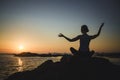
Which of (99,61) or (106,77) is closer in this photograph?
(106,77)

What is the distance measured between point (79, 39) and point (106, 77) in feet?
10.7

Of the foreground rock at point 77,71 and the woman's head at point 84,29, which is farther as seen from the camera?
the woman's head at point 84,29

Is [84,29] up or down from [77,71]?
up

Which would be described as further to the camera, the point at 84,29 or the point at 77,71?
the point at 84,29

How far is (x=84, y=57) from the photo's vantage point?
1585 centimetres

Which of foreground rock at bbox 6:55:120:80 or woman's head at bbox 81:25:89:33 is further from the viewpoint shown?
woman's head at bbox 81:25:89:33

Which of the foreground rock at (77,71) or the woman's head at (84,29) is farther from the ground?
the woman's head at (84,29)

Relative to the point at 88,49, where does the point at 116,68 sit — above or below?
below

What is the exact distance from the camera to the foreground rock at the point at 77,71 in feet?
47.5

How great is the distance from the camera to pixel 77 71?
1486 centimetres

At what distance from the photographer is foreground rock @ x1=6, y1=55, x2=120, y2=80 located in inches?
570

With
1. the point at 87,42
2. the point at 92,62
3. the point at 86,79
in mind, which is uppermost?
the point at 87,42

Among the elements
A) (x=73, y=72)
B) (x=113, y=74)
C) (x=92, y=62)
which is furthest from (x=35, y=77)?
(x=113, y=74)

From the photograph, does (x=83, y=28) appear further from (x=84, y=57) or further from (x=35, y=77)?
(x=35, y=77)
